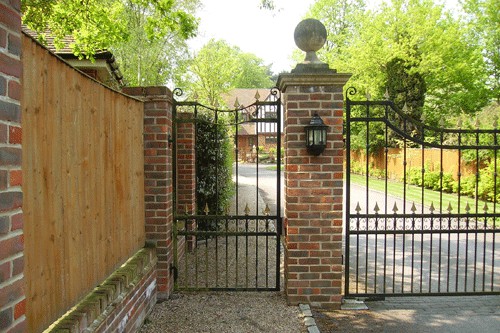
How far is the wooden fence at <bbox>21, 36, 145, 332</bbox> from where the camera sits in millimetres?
1961

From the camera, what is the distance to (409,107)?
22.0 m

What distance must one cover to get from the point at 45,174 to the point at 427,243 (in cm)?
778

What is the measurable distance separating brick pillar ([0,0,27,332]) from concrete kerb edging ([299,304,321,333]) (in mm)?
2695

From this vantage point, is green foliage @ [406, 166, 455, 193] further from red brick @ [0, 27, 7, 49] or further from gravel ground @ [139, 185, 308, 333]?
red brick @ [0, 27, 7, 49]

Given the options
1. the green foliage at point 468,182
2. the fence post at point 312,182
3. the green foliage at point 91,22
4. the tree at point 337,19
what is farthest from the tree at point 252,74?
the fence post at point 312,182

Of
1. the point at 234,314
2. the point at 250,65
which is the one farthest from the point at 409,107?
the point at 250,65

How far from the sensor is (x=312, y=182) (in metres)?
4.15

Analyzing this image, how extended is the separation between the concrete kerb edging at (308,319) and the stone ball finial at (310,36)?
267 centimetres

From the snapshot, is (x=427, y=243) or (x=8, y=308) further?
(x=427, y=243)

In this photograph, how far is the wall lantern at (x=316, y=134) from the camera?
3.99m

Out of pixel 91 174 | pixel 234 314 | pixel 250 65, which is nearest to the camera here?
pixel 91 174

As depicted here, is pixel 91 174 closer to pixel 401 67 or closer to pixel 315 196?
pixel 315 196

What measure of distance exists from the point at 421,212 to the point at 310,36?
409 centimetres

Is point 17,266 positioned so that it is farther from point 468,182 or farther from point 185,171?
point 468,182
